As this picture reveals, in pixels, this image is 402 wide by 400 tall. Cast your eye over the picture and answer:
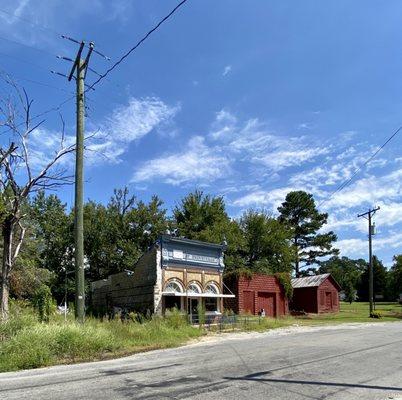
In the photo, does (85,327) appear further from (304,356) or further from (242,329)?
(242,329)

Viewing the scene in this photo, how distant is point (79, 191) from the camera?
58.3 ft

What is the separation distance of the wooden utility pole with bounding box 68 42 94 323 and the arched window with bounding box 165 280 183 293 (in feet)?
45.9

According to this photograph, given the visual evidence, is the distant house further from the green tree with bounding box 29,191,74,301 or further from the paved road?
the green tree with bounding box 29,191,74,301

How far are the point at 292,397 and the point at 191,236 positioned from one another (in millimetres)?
45112

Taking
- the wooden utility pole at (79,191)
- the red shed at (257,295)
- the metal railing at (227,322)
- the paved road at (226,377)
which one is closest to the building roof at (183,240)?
the metal railing at (227,322)

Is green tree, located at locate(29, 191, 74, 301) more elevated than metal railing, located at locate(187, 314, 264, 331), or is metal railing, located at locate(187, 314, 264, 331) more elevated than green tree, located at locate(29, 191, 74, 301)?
green tree, located at locate(29, 191, 74, 301)

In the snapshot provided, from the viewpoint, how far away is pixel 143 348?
54.1 ft

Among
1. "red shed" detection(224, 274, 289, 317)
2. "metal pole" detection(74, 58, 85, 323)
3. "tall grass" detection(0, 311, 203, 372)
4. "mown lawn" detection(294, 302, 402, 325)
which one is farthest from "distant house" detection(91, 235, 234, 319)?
"metal pole" detection(74, 58, 85, 323)

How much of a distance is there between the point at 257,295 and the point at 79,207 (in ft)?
90.1

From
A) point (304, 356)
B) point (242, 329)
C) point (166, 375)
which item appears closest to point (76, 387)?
point (166, 375)

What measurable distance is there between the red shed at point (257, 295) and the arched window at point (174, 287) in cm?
874

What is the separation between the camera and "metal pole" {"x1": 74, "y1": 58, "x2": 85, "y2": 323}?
17.2 metres

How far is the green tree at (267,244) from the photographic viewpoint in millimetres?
50094

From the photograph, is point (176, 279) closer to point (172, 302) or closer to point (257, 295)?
point (172, 302)
